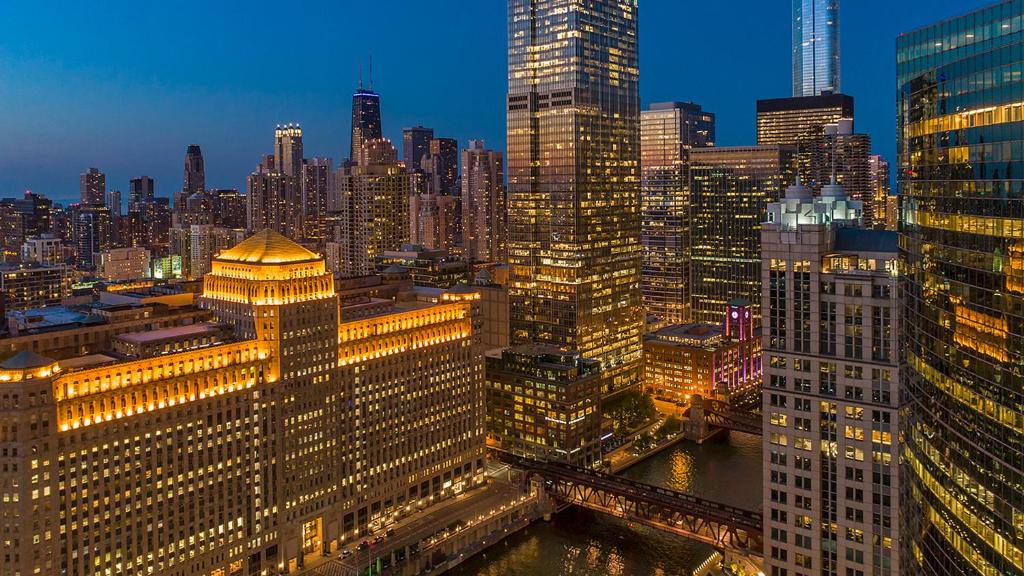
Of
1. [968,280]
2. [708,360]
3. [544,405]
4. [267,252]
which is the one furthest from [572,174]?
[968,280]

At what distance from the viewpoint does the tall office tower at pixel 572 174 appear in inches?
6855

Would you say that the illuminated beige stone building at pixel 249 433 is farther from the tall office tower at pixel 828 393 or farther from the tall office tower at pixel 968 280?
the tall office tower at pixel 968 280

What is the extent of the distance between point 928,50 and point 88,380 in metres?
78.0

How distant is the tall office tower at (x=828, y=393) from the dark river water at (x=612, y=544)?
34.1 meters

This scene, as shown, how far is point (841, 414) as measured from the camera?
72688 millimetres

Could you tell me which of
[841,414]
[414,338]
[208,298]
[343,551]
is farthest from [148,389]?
[841,414]

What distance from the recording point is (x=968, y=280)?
39719mm

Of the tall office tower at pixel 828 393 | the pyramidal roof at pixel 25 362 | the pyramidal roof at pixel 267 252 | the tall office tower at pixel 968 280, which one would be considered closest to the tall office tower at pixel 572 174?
the pyramidal roof at pixel 267 252

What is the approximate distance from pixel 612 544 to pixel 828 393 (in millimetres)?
49905

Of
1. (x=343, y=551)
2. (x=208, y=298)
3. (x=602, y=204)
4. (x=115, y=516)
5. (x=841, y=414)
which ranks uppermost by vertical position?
(x=602, y=204)

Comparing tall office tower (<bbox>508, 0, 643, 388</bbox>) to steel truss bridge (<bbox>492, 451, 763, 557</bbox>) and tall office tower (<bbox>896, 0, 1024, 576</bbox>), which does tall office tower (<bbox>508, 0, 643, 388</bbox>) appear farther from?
tall office tower (<bbox>896, 0, 1024, 576</bbox>)

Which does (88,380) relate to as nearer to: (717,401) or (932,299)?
(932,299)

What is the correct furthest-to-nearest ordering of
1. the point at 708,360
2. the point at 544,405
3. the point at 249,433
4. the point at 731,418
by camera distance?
the point at 708,360
the point at 731,418
the point at 544,405
the point at 249,433

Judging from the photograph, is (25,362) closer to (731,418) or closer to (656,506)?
(656,506)
